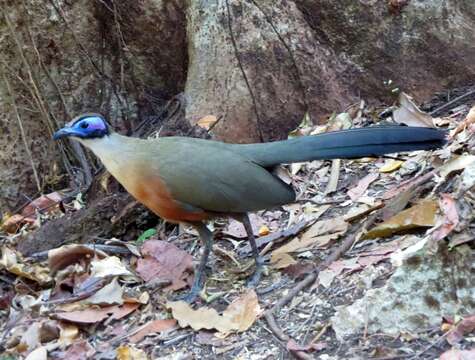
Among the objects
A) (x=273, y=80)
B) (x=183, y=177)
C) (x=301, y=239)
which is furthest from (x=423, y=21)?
(x=183, y=177)

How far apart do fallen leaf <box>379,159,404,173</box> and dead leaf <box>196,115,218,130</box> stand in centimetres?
142

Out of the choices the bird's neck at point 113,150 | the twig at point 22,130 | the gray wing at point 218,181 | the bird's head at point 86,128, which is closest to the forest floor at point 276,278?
the gray wing at point 218,181

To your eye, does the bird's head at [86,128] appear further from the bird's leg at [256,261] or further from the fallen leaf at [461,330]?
the fallen leaf at [461,330]

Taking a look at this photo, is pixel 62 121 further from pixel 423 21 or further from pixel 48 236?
pixel 423 21

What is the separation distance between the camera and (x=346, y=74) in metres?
5.80

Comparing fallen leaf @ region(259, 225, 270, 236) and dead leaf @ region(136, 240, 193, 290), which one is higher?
dead leaf @ region(136, 240, 193, 290)

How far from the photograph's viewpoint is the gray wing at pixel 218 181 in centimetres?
394

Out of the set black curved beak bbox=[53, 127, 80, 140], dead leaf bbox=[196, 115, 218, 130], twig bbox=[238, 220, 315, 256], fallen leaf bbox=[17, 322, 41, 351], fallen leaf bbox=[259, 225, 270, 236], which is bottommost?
fallen leaf bbox=[259, 225, 270, 236]

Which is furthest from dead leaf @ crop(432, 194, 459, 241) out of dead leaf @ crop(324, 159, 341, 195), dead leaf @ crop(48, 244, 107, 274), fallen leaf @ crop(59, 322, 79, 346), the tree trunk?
the tree trunk

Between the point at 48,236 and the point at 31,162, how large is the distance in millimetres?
1504

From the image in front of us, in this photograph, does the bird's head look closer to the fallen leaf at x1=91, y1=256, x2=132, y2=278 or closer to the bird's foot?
the fallen leaf at x1=91, y1=256, x2=132, y2=278

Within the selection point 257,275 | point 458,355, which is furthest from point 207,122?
point 458,355

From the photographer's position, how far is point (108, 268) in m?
4.23

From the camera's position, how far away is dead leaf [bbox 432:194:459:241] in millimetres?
3000
